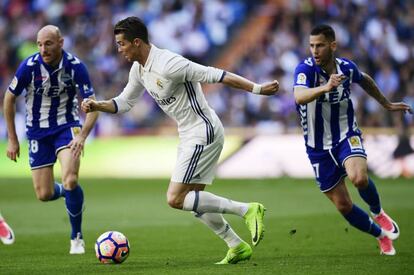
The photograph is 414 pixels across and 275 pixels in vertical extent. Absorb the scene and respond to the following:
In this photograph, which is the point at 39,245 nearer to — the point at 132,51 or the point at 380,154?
the point at 132,51

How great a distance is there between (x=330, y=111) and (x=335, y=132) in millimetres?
→ 225

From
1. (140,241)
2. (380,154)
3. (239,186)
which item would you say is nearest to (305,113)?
(140,241)

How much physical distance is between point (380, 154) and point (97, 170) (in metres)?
6.89

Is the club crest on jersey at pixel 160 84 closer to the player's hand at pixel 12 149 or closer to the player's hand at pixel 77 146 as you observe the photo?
the player's hand at pixel 77 146

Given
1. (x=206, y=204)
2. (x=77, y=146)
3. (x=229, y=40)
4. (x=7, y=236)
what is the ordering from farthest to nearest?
1. (x=229, y=40)
2. (x=7, y=236)
3. (x=77, y=146)
4. (x=206, y=204)

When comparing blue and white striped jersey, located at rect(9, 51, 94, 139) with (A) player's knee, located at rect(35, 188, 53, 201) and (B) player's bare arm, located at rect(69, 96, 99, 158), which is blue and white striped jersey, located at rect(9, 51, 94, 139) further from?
(A) player's knee, located at rect(35, 188, 53, 201)

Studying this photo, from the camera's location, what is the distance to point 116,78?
87.2 ft

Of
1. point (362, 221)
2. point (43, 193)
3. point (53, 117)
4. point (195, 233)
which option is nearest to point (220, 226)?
point (362, 221)

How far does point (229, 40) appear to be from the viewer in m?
27.8

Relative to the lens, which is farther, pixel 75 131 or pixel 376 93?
pixel 75 131

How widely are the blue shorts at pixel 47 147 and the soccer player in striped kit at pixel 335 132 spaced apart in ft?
9.12

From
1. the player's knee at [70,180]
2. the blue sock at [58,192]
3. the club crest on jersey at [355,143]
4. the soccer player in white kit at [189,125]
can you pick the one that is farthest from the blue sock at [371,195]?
the blue sock at [58,192]

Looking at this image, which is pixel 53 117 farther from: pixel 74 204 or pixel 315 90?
pixel 315 90

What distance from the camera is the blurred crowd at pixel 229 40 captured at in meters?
23.9
